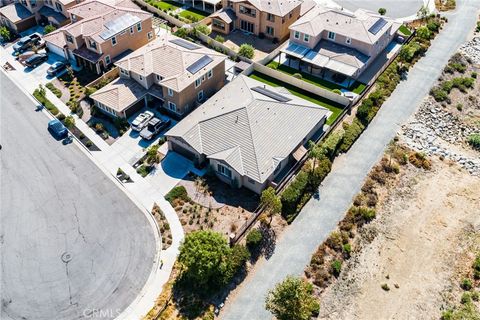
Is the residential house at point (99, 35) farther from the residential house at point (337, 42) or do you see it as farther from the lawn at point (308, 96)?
the residential house at point (337, 42)

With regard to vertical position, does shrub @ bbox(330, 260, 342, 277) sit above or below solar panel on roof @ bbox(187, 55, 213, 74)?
below

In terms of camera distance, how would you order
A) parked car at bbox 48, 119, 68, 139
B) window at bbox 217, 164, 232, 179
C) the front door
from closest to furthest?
window at bbox 217, 164, 232, 179, parked car at bbox 48, 119, 68, 139, the front door

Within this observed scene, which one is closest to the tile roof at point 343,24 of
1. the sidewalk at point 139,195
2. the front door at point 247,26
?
the front door at point 247,26

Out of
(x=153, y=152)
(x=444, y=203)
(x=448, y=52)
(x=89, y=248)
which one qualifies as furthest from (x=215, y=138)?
(x=448, y=52)

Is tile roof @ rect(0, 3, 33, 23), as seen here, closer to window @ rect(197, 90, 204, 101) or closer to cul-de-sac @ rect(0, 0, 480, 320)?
cul-de-sac @ rect(0, 0, 480, 320)

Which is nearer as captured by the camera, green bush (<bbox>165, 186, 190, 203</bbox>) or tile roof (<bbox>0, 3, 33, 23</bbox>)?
green bush (<bbox>165, 186, 190, 203</bbox>)

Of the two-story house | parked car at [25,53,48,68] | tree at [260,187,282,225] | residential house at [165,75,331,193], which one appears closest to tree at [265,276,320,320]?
tree at [260,187,282,225]

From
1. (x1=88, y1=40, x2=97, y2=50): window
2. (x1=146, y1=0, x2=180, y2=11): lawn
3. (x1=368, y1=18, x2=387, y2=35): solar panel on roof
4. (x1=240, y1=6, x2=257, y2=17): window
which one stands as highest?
(x1=368, y1=18, x2=387, y2=35): solar panel on roof

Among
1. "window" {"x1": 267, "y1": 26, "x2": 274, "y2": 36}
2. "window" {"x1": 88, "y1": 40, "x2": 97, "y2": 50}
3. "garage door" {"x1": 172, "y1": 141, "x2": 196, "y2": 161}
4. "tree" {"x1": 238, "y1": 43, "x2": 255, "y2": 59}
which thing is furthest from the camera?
"window" {"x1": 267, "y1": 26, "x2": 274, "y2": 36}
